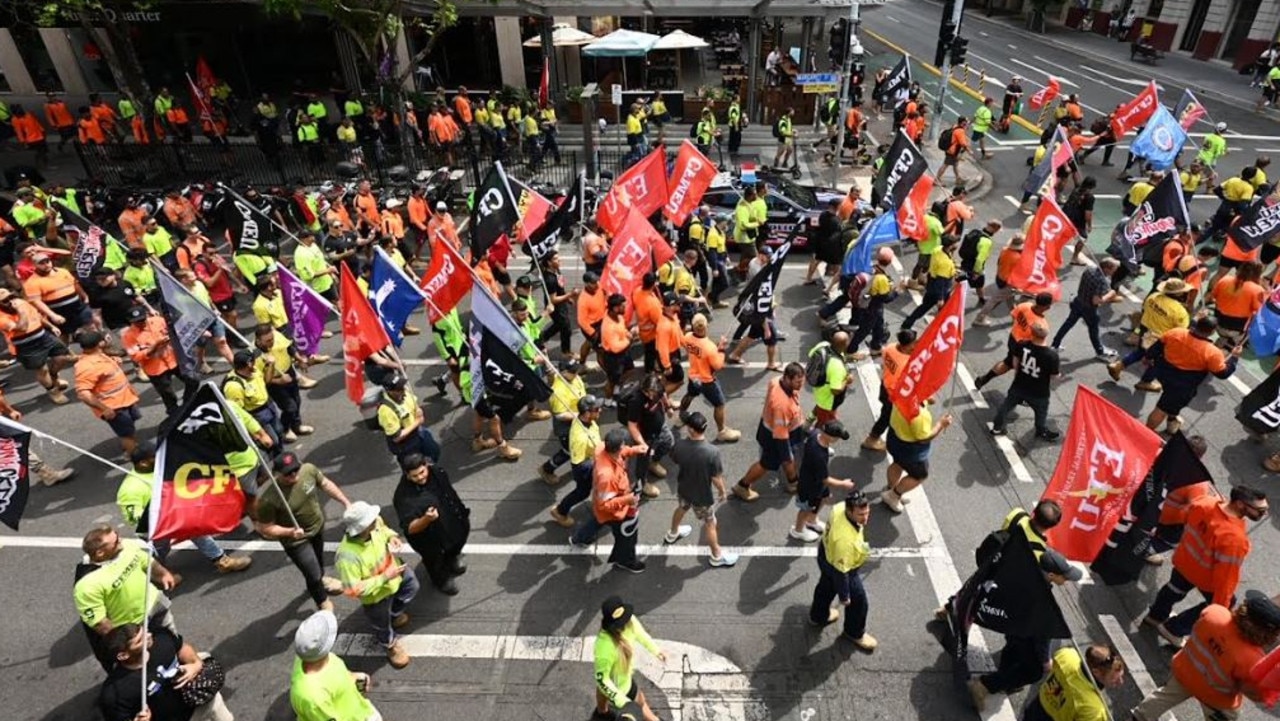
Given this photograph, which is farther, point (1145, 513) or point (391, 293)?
point (391, 293)

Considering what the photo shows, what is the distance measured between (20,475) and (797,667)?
276 inches

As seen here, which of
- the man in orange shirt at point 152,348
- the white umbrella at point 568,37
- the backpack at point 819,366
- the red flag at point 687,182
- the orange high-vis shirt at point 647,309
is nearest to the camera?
the backpack at point 819,366

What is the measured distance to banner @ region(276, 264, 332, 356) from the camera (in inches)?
344

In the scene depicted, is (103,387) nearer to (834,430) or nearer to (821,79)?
(834,430)

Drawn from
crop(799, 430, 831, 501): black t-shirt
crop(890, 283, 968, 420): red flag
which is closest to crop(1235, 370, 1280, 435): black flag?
crop(890, 283, 968, 420): red flag

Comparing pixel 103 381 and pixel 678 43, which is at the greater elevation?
pixel 678 43

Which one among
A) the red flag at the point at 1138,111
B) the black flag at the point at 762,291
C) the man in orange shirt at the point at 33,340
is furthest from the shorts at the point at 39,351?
the red flag at the point at 1138,111

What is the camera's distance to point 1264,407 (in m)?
8.11

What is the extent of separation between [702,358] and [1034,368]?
12.5 feet

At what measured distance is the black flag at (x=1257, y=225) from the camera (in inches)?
423

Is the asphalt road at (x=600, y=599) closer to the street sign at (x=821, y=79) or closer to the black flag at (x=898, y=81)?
Result: the street sign at (x=821, y=79)

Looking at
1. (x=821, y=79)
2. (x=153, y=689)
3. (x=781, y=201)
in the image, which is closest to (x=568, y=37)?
(x=821, y=79)

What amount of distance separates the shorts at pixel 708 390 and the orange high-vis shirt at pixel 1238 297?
6943 mm

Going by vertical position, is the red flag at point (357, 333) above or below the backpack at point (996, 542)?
above
